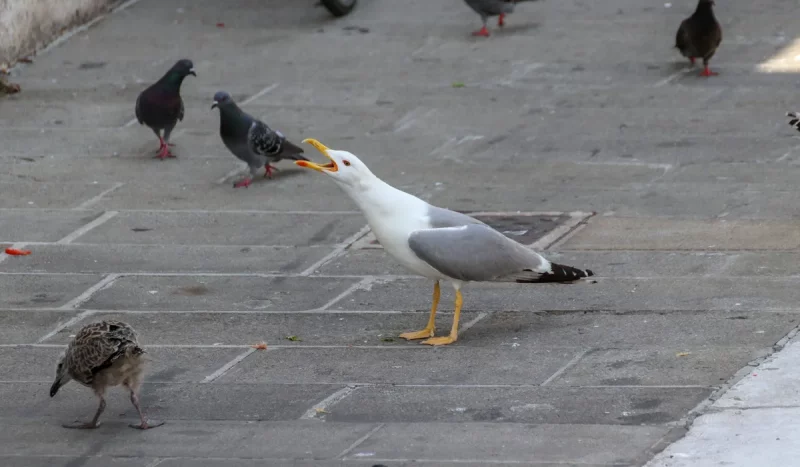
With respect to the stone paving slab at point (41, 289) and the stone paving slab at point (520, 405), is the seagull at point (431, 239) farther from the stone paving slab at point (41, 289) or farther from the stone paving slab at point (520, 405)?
the stone paving slab at point (41, 289)

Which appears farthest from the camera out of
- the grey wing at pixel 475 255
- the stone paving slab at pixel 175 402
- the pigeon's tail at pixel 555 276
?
the pigeon's tail at pixel 555 276

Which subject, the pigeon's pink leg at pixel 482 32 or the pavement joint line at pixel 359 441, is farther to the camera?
the pigeon's pink leg at pixel 482 32

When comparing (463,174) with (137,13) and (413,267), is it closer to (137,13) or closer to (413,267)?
(413,267)

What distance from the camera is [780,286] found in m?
9.93

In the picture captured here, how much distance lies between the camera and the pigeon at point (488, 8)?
18.2 m

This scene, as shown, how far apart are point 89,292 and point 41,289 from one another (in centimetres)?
42

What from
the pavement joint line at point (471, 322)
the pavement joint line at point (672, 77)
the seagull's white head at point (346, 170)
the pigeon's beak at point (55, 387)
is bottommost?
the pavement joint line at point (471, 322)

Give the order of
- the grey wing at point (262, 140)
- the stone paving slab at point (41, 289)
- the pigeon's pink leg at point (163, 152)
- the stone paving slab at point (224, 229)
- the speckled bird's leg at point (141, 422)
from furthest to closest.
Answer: the pigeon's pink leg at point (163, 152) < the grey wing at point (262, 140) < the stone paving slab at point (224, 229) < the stone paving slab at point (41, 289) < the speckled bird's leg at point (141, 422)

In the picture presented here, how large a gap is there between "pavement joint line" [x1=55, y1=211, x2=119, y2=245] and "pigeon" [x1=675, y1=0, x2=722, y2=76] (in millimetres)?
7216

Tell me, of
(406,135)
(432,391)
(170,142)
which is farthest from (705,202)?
(170,142)

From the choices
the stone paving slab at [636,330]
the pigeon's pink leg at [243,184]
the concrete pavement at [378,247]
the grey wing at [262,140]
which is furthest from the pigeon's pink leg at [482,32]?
the stone paving slab at [636,330]

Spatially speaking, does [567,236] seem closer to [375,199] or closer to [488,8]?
[375,199]

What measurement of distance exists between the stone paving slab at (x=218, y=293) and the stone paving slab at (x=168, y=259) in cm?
24

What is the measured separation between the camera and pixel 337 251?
11484mm
